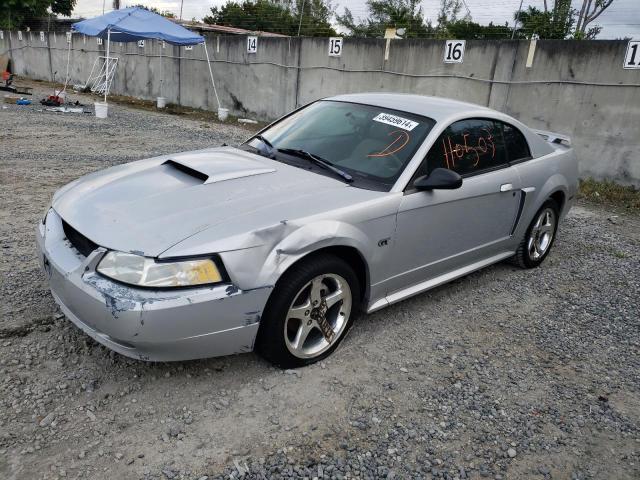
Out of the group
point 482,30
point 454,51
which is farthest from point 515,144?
point 482,30

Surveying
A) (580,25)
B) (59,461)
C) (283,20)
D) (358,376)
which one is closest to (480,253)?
(358,376)

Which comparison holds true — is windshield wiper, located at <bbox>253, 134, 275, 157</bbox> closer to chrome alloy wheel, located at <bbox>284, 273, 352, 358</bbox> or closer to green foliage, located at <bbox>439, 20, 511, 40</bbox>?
chrome alloy wheel, located at <bbox>284, 273, 352, 358</bbox>

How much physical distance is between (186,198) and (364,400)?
1.52m

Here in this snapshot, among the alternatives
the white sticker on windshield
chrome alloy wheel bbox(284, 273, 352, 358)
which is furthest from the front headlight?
the white sticker on windshield

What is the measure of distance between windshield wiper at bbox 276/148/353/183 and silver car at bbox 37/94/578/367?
0.01 m

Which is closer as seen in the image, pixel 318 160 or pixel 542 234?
pixel 318 160

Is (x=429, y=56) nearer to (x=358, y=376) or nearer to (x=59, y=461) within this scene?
(x=358, y=376)

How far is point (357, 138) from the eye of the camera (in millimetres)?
3676

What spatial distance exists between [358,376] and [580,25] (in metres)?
14.0

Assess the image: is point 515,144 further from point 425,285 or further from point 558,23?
point 558,23

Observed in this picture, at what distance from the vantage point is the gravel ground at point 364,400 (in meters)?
2.38

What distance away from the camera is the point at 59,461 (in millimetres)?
2264

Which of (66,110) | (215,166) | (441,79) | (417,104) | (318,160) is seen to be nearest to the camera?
(215,166)

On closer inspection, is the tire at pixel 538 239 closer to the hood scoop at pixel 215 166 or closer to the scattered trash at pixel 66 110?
the hood scoop at pixel 215 166
